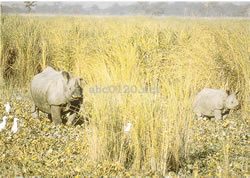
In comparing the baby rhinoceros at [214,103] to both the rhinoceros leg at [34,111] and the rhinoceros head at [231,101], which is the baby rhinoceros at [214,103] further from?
the rhinoceros leg at [34,111]

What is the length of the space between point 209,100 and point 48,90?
2.91 meters

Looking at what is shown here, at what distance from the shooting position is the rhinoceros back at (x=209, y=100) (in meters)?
8.12

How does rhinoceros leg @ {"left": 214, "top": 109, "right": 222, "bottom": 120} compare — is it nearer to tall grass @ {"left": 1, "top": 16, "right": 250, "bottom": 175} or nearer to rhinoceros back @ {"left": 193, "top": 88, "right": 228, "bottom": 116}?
rhinoceros back @ {"left": 193, "top": 88, "right": 228, "bottom": 116}

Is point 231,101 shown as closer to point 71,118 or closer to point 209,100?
point 209,100

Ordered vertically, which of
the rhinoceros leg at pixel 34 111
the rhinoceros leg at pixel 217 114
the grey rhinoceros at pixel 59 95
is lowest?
the rhinoceros leg at pixel 217 114

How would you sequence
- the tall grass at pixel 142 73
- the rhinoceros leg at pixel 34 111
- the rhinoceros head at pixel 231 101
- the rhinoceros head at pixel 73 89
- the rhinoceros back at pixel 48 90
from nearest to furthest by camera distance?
the tall grass at pixel 142 73 < the rhinoceros head at pixel 73 89 < the rhinoceros back at pixel 48 90 < the rhinoceros leg at pixel 34 111 < the rhinoceros head at pixel 231 101

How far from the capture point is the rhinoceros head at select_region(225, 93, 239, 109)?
8.02m

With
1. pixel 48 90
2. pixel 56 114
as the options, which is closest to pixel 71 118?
pixel 56 114

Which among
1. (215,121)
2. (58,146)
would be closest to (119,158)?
(58,146)

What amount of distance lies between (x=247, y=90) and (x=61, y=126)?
3.26 meters

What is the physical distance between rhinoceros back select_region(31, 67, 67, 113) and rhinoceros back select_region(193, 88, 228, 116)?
2.67 metres

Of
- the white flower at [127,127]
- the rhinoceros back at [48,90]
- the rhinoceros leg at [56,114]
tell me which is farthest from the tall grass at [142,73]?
the rhinoceros leg at [56,114]

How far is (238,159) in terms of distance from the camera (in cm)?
533

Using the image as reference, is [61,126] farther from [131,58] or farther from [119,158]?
[119,158]
